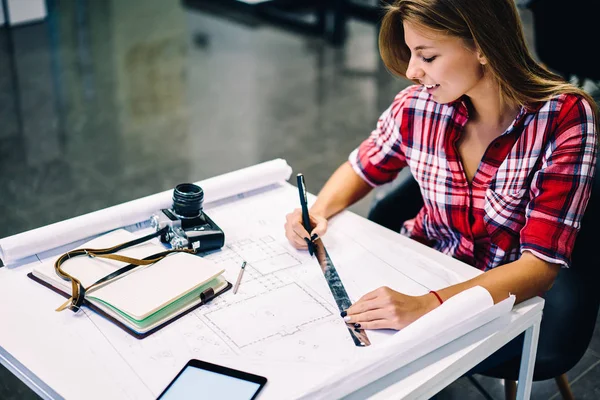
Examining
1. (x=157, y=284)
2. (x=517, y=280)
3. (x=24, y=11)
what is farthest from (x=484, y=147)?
(x=24, y=11)

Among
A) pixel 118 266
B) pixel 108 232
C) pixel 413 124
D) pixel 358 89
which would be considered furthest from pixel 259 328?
pixel 358 89

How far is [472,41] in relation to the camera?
148 cm

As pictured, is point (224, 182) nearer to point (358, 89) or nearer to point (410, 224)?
point (410, 224)

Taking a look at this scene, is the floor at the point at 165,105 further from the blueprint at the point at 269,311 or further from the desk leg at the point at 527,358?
the blueprint at the point at 269,311

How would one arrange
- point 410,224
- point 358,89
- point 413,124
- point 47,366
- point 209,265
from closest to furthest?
point 47,366 < point 209,265 < point 413,124 < point 410,224 < point 358,89

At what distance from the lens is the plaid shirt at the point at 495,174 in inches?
57.8

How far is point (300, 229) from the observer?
163 cm

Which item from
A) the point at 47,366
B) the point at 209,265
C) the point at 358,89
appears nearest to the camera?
the point at 47,366

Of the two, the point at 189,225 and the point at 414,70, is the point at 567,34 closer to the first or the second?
the point at 414,70

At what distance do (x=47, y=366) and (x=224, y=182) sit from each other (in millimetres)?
692

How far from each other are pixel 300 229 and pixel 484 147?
0.45 meters

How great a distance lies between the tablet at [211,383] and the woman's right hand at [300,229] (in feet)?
1.50

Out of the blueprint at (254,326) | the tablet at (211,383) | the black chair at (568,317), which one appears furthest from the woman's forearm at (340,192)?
the tablet at (211,383)

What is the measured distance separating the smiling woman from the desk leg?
2.9 inches
